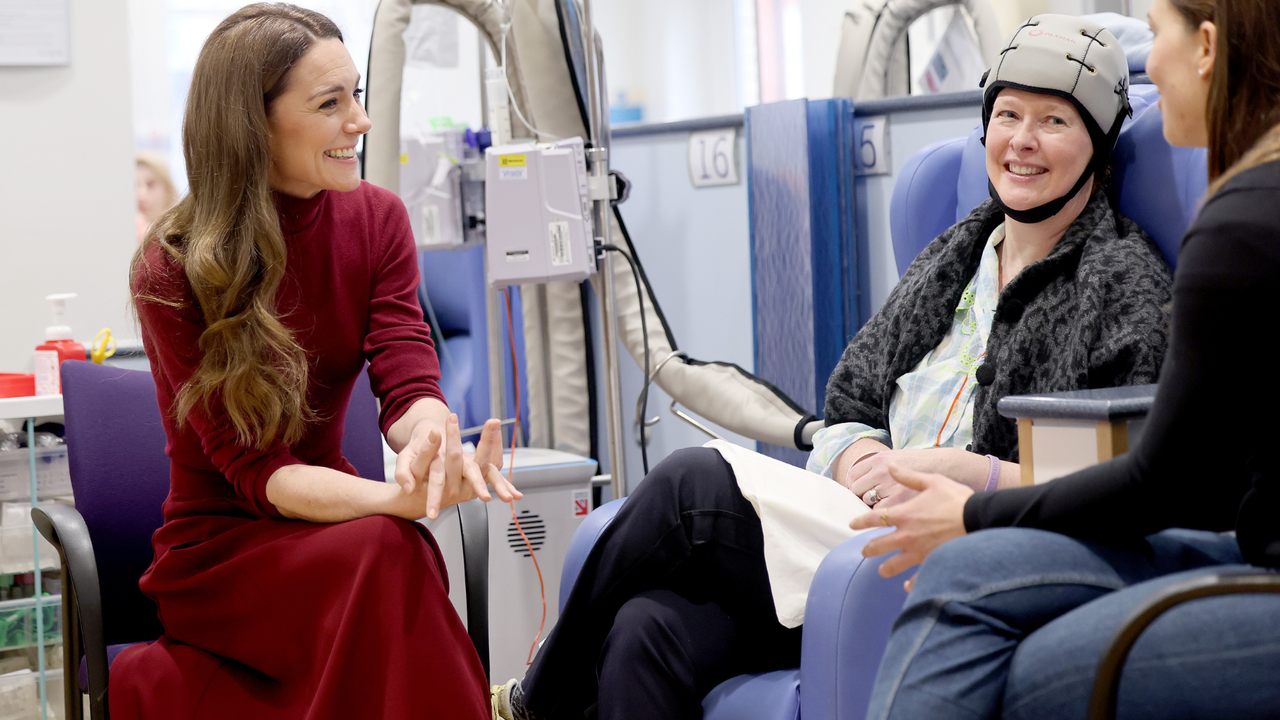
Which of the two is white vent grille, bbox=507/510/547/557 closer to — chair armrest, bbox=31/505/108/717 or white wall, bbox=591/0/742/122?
chair armrest, bbox=31/505/108/717

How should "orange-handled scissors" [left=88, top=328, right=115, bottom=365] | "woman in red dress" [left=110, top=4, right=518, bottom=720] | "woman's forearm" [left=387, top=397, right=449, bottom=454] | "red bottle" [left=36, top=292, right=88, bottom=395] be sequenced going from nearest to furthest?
"woman in red dress" [left=110, top=4, right=518, bottom=720], "woman's forearm" [left=387, top=397, right=449, bottom=454], "red bottle" [left=36, top=292, right=88, bottom=395], "orange-handled scissors" [left=88, top=328, right=115, bottom=365]

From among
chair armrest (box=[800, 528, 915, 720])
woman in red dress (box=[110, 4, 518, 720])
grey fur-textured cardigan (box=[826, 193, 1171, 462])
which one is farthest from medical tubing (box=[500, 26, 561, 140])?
chair armrest (box=[800, 528, 915, 720])

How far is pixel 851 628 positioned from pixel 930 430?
51cm

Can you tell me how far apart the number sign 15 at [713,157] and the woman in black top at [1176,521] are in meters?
1.96

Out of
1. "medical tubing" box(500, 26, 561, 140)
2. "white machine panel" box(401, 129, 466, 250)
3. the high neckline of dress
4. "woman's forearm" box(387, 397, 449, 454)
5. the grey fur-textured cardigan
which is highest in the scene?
"medical tubing" box(500, 26, 561, 140)

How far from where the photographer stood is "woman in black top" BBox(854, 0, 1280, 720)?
0.94m

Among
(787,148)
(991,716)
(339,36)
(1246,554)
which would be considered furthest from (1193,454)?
(787,148)

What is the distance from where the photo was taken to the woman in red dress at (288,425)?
54.4 inches

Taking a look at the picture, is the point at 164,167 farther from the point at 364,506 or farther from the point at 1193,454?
the point at 1193,454

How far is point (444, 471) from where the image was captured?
142cm

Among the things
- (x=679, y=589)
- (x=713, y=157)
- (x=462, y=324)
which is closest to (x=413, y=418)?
(x=679, y=589)

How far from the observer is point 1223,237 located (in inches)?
37.3

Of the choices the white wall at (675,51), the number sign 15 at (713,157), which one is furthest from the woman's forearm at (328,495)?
the white wall at (675,51)

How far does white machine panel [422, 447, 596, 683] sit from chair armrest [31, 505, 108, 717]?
3.26 feet
